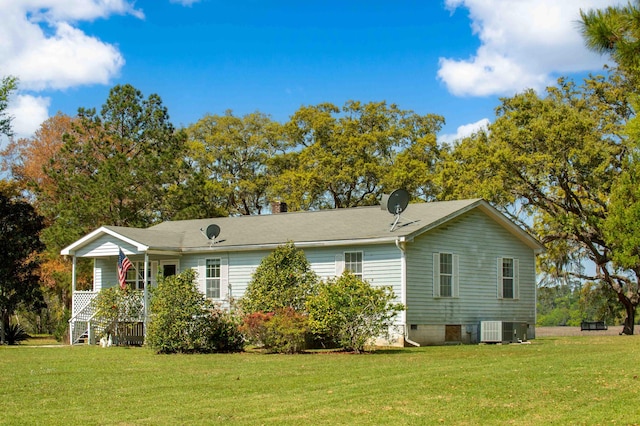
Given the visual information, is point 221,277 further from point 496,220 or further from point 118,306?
point 496,220

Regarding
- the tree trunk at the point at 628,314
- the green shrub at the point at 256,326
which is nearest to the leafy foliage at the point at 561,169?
the tree trunk at the point at 628,314

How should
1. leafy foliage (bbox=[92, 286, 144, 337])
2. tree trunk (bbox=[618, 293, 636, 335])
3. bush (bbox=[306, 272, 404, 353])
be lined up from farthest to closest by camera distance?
tree trunk (bbox=[618, 293, 636, 335])
leafy foliage (bbox=[92, 286, 144, 337])
bush (bbox=[306, 272, 404, 353])

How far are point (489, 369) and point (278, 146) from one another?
3741 centimetres

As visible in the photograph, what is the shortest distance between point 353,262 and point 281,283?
315cm

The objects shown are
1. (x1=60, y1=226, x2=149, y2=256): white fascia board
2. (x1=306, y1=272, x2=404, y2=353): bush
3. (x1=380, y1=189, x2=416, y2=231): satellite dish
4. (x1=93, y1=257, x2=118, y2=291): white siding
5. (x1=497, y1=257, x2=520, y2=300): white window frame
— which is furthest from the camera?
(x1=93, y1=257, x2=118, y2=291): white siding

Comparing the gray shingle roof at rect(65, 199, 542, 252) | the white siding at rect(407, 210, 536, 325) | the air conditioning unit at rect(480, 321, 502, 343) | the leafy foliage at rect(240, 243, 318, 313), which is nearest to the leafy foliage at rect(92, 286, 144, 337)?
the gray shingle roof at rect(65, 199, 542, 252)

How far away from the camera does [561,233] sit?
3638 centimetres

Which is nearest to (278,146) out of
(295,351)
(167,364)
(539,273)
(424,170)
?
(424,170)

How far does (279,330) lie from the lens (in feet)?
68.6

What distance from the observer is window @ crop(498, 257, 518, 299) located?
27531 millimetres

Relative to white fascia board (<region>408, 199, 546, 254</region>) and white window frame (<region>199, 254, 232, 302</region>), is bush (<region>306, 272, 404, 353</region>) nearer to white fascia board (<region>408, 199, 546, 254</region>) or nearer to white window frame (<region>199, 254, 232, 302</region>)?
white fascia board (<region>408, 199, 546, 254</region>)

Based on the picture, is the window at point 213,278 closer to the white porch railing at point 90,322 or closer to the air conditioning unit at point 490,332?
the white porch railing at point 90,322

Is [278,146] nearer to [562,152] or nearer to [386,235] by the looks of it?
[562,152]

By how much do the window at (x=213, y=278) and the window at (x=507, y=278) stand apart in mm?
9698
